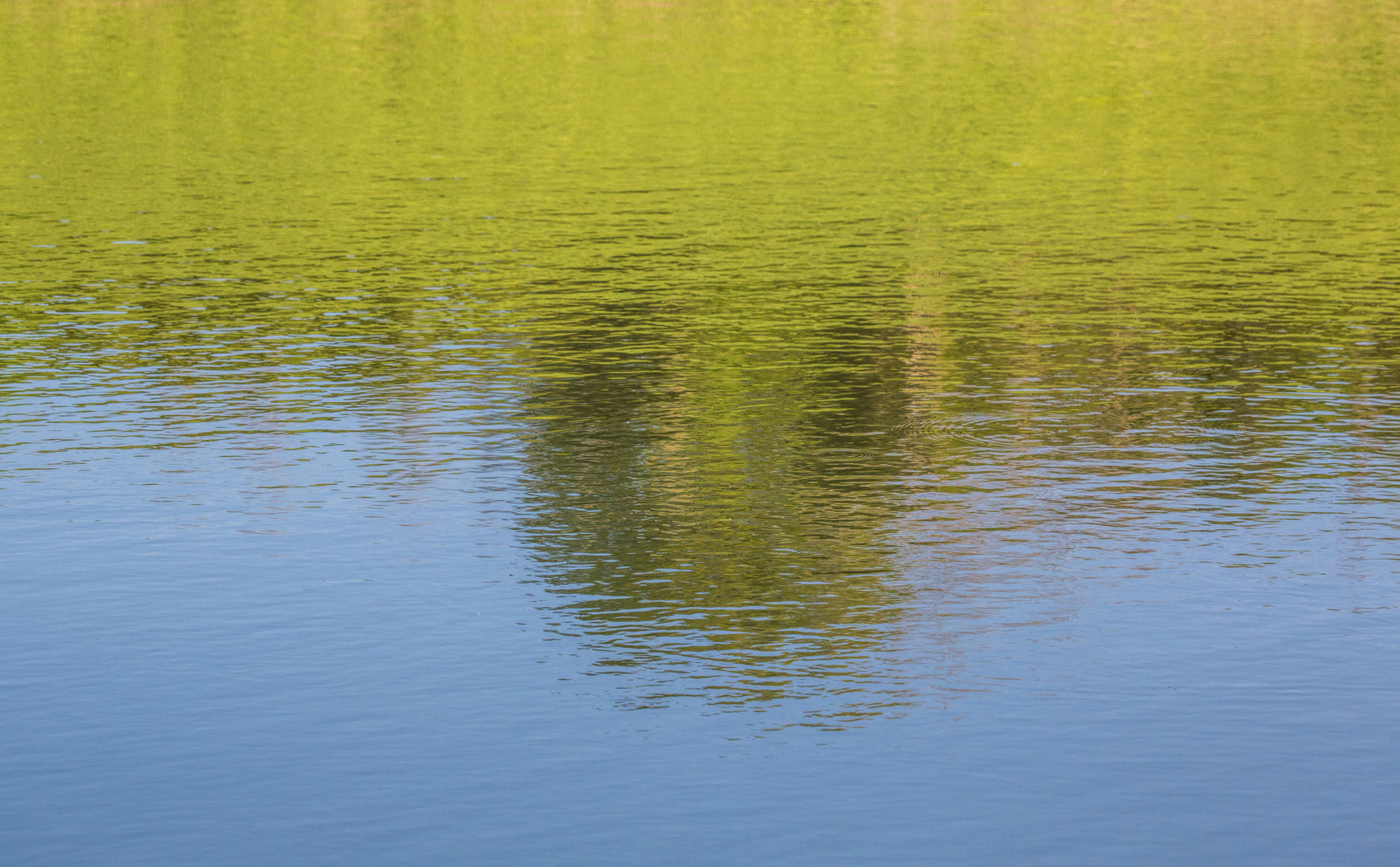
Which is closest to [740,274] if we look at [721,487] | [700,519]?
[721,487]

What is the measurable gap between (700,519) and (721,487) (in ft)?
4.50

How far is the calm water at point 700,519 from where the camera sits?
14.1 m

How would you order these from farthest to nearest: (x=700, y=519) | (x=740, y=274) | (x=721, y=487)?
(x=740, y=274) < (x=721, y=487) < (x=700, y=519)

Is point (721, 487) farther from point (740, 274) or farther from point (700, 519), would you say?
point (740, 274)

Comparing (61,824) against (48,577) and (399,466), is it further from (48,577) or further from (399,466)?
(399,466)

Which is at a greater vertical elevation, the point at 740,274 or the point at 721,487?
the point at 740,274

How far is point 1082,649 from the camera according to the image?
16922 mm

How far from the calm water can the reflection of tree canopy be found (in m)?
0.10

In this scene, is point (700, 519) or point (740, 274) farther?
point (740, 274)

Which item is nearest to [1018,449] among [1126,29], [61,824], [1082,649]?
[1082,649]

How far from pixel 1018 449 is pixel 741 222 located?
77.0ft

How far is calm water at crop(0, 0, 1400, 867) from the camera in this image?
1407 centimetres

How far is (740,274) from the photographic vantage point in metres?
39.4

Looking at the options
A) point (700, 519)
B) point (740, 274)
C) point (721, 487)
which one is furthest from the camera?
point (740, 274)
